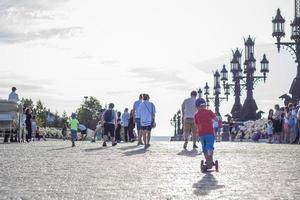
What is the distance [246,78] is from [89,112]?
86717mm

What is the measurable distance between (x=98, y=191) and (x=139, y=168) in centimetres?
442

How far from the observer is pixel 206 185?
422 inches

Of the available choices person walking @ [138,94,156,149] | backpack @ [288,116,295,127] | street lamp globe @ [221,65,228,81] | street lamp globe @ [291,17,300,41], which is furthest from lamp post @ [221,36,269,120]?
person walking @ [138,94,156,149]

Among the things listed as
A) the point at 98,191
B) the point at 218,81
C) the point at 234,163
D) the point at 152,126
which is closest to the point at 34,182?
the point at 98,191

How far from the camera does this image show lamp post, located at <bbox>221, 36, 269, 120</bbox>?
46.8 metres

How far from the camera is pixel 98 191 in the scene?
9719mm

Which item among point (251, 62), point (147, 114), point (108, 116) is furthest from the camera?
point (251, 62)

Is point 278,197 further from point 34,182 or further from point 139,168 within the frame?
point 139,168

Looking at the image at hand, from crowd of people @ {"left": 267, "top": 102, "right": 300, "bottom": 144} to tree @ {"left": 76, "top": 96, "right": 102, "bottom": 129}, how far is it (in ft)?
318

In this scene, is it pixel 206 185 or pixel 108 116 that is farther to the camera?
pixel 108 116

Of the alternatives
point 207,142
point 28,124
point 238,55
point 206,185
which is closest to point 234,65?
point 238,55

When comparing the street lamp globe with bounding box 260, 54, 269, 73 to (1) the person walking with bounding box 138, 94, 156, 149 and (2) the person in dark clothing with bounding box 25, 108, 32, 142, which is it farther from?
(1) the person walking with bounding box 138, 94, 156, 149

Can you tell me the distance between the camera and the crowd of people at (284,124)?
30733 mm

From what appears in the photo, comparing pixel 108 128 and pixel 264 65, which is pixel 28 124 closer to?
pixel 108 128
